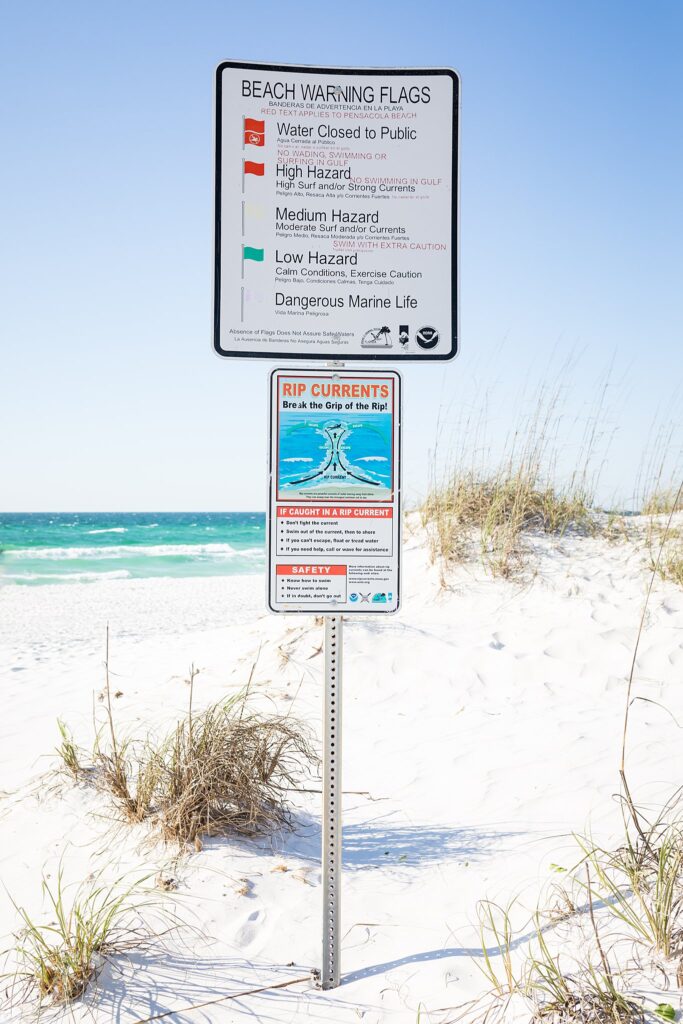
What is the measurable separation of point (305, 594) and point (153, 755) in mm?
1319

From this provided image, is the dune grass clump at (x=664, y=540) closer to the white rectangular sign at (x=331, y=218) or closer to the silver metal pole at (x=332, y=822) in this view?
the white rectangular sign at (x=331, y=218)

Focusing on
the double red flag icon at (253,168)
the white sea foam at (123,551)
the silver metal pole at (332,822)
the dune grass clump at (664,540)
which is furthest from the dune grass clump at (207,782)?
the white sea foam at (123,551)

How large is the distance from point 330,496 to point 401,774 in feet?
7.70

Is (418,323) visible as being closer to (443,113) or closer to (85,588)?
(443,113)

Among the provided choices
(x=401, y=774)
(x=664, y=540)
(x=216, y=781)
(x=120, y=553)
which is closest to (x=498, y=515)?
(x=664, y=540)

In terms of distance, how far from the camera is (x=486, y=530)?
23.5 feet

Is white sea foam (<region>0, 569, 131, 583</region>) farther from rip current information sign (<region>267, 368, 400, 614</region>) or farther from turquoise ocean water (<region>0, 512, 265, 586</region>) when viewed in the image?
rip current information sign (<region>267, 368, 400, 614</region>)

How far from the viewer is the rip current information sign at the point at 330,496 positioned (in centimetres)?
226

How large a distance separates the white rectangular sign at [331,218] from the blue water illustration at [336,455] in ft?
0.68

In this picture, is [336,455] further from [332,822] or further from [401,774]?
[401,774]

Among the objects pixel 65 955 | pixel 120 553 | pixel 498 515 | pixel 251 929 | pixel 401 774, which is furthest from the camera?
pixel 120 553

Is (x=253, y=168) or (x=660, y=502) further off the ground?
(x=253, y=168)

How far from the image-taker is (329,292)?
2262mm

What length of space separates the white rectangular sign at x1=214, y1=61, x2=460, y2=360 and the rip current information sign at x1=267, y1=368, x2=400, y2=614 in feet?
0.43
